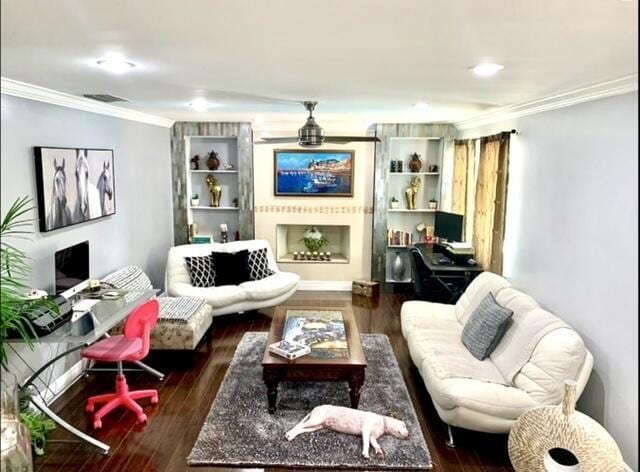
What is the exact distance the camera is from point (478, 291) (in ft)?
14.8

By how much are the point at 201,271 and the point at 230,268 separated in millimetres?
337

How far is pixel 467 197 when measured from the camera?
19.4 feet

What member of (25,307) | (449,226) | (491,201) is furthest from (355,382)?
(449,226)

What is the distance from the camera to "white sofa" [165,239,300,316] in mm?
5258

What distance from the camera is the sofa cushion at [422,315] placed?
4.43 meters

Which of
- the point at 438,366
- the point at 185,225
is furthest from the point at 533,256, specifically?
the point at 185,225

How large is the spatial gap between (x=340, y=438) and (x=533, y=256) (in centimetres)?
224

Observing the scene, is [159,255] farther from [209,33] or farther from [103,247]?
[209,33]

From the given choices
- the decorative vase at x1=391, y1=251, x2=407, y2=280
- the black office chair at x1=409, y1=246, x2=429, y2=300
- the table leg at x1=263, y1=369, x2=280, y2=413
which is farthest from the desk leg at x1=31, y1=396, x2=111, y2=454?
the decorative vase at x1=391, y1=251, x2=407, y2=280

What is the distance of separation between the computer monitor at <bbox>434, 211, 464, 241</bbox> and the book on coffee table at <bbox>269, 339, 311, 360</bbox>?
279 cm

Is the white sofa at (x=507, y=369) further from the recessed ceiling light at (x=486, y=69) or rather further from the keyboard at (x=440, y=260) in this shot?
the recessed ceiling light at (x=486, y=69)

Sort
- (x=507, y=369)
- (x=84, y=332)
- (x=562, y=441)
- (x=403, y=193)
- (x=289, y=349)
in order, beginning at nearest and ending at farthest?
(x=562, y=441) → (x=84, y=332) → (x=507, y=369) → (x=289, y=349) → (x=403, y=193)

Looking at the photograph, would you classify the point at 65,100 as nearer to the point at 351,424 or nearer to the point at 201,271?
the point at 201,271

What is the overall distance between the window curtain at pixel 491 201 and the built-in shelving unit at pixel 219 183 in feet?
11.3
